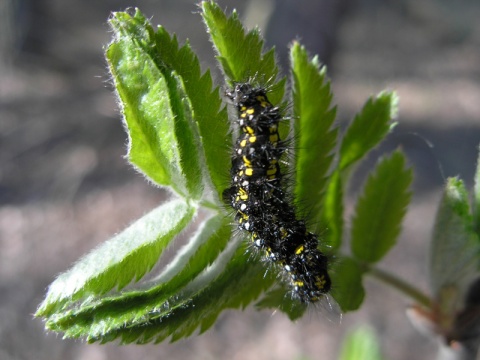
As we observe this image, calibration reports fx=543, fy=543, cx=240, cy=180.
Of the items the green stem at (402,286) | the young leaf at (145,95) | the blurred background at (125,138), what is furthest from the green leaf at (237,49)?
the blurred background at (125,138)

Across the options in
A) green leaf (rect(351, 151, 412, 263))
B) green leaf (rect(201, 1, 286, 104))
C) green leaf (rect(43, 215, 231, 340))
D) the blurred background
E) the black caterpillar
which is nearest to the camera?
green leaf (rect(43, 215, 231, 340))

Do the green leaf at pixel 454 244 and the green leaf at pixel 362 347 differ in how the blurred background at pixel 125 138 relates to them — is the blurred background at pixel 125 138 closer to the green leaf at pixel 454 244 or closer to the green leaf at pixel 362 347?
the green leaf at pixel 362 347

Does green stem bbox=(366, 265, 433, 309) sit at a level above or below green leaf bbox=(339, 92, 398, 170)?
below

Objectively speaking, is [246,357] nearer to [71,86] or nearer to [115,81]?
[115,81]

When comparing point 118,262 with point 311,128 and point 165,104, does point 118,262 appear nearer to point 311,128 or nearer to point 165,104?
point 165,104

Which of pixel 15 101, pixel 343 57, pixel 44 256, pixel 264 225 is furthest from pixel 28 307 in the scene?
pixel 343 57

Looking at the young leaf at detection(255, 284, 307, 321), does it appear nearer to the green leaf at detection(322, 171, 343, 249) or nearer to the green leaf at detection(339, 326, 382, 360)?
the green leaf at detection(322, 171, 343, 249)

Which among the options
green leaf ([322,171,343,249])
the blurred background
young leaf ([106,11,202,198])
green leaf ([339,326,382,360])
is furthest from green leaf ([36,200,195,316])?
the blurred background
